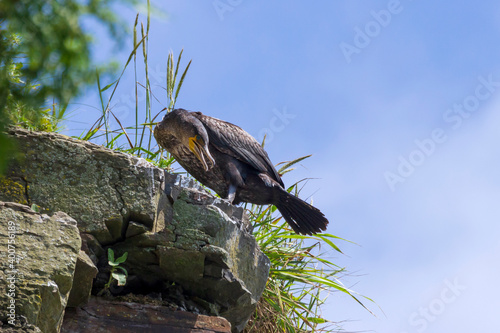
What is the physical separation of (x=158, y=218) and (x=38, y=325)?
1156mm

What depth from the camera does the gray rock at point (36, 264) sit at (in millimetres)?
3045

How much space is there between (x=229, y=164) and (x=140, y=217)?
143cm

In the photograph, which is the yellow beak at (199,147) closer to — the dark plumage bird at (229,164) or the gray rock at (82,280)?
the dark plumage bird at (229,164)

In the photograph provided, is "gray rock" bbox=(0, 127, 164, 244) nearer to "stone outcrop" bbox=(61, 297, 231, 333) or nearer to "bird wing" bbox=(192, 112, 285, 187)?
"stone outcrop" bbox=(61, 297, 231, 333)

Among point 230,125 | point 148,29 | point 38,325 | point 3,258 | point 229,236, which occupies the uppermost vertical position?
point 148,29

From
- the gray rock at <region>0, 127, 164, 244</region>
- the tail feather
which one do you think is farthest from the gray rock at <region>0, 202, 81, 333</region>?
the tail feather

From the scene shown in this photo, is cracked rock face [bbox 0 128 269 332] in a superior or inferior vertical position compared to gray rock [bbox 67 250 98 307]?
superior

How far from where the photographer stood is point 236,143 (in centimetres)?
537

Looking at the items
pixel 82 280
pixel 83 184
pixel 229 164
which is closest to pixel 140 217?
pixel 83 184

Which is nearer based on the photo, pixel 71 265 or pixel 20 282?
pixel 20 282

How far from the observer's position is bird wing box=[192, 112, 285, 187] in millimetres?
5305

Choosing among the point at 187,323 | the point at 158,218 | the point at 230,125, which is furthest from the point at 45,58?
the point at 230,125

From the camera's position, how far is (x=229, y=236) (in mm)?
4270

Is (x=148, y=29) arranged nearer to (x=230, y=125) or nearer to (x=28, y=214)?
(x=230, y=125)
